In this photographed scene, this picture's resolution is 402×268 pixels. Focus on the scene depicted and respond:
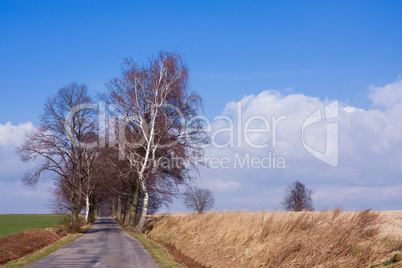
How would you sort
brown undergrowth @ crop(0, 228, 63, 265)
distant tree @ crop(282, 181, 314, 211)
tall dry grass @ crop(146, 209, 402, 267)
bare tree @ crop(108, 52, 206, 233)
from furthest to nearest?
distant tree @ crop(282, 181, 314, 211), bare tree @ crop(108, 52, 206, 233), brown undergrowth @ crop(0, 228, 63, 265), tall dry grass @ crop(146, 209, 402, 267)

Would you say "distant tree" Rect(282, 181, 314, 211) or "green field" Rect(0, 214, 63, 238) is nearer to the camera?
"green field" Rect(0, 214, 63, 238)

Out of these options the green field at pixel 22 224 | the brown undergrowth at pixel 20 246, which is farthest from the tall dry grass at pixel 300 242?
the green field at pixel 22 224

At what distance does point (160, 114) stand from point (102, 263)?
1869cm

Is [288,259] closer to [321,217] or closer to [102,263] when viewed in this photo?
[321,217]

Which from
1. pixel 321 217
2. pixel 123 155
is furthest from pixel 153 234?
pixel 321 217

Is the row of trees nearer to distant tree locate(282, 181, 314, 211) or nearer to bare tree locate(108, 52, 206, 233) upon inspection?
bare tree locate(108, 52, 206, 233)

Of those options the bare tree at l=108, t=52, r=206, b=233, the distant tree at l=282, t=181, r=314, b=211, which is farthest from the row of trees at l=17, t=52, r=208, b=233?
the distant tree at l=282, t=181, r=314, b=211

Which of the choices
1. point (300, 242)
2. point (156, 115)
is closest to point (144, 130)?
point (156, 115)

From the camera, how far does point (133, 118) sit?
31578 mm

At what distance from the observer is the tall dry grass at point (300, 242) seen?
8930mm

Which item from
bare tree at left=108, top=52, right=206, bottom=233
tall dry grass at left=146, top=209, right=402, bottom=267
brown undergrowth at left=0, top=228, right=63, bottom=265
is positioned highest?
→ bare tree at left=108, top=52, right=206, bottom=233

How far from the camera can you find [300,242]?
33.5 ft

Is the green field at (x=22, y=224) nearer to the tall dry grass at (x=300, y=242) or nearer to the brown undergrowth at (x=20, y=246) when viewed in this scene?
the brown undergrowth at (x=20, y=246)

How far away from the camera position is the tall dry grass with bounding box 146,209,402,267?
893 centimetres
